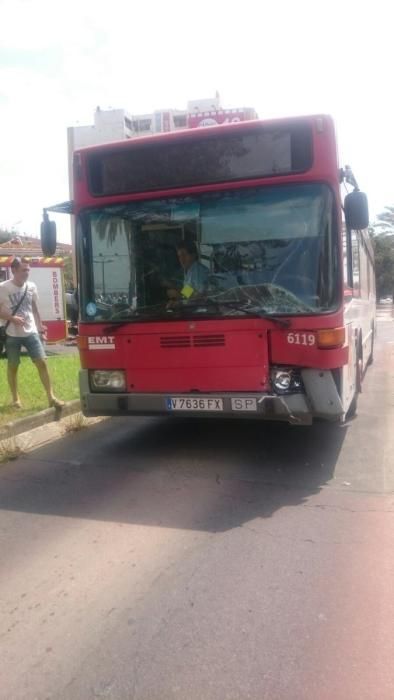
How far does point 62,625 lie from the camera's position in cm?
317

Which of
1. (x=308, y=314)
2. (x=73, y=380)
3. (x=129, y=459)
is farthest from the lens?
(x=73, y=380)

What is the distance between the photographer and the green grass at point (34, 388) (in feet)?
25.1

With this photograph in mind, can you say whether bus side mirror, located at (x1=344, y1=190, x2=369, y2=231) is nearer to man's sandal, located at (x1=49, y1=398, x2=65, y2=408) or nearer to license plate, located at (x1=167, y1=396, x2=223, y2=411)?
license plate, located at (x1=167, y1=396, x2=223, y2=411)

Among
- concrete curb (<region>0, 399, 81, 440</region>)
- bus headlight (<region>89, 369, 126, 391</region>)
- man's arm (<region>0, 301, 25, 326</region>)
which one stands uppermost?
man's arm (<region>0, 301, 25, 326</region>)

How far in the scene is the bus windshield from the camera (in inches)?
209

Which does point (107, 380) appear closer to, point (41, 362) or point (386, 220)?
point (41, 362)

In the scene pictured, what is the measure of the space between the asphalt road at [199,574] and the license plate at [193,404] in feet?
1.93

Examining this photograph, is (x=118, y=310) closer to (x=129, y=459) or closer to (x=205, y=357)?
(x=205, y=357)

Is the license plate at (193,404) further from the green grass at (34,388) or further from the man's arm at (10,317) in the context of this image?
the man's arm at (10,317)

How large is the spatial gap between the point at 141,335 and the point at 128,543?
2.17m

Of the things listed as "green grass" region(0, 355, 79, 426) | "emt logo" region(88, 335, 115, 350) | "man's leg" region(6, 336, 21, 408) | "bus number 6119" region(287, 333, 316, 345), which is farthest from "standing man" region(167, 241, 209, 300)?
"man's leg" region(6, 336, 21, 408)

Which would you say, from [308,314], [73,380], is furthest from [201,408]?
[73,380]

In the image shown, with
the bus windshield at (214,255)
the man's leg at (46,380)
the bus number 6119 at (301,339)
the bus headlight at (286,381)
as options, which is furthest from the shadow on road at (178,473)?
the bus windshield at (214,255)

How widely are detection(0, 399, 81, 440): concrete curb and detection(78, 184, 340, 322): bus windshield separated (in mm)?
1767
